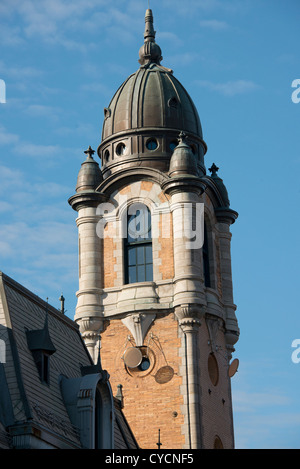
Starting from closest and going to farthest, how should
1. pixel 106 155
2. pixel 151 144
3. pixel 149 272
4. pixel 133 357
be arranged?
pixel 133 357
pixel 149 272
pixel 151 144
pixel 106 155

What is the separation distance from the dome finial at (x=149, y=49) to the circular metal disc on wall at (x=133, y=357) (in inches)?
683

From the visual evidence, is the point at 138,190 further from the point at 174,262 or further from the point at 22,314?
the point at 22,314

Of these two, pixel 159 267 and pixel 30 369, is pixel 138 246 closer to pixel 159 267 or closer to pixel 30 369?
pixel 159 267

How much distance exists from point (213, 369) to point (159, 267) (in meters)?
5.66

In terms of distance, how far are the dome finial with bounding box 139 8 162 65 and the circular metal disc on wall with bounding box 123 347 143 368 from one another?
1734 centimetres

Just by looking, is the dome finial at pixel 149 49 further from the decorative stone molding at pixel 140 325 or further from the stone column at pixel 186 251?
the decorative stone molding at pixel 140 325

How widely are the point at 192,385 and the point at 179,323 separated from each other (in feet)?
10.4

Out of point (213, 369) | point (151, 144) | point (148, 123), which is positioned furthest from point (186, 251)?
point (148, 123)

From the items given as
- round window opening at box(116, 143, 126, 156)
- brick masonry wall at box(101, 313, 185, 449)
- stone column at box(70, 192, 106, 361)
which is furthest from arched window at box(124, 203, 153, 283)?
round window opening at box(116, 143, 126, 156)

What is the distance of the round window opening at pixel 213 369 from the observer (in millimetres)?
53125

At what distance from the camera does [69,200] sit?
56.5 m

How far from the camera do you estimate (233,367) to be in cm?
5559

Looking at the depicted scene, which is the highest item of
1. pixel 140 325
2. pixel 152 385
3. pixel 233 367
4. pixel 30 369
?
pixel 140 325
